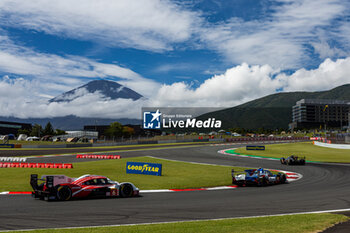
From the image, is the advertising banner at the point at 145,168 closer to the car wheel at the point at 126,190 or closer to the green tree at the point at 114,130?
the car wheel at the point at 126,190

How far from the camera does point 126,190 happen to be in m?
17.4

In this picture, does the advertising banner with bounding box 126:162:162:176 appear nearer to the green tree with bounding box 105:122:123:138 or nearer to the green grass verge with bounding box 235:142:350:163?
the green grass verge with bounding box 235:142:350:163

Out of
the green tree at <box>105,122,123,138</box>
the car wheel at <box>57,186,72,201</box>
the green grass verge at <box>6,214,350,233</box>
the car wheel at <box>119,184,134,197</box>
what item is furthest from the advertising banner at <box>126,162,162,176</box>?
the green tree at <box>105,122,123,138</box>

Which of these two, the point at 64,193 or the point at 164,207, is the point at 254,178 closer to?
the point at 164,207

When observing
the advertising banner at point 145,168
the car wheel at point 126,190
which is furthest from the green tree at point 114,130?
the car wheel at point 126,190

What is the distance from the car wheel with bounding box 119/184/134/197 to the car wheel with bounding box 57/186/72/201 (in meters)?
2.57

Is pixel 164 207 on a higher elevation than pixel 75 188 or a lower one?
lower

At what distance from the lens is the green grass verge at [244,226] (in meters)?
9.90

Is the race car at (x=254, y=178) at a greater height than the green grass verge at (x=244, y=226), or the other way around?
the green grass verge at (x=244, y=226)

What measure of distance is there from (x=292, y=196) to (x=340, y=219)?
609cm

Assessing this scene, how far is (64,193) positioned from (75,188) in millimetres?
556

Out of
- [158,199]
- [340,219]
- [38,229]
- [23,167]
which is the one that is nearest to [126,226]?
[38,229]

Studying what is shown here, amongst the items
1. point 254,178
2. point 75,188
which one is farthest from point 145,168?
point 75,188

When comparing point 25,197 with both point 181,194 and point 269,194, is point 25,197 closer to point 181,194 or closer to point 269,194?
point 181,194
